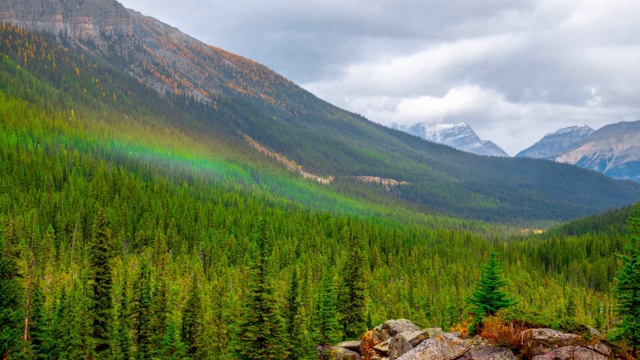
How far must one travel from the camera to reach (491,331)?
60.7ft

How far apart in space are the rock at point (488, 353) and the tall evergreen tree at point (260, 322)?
16228 millimetres

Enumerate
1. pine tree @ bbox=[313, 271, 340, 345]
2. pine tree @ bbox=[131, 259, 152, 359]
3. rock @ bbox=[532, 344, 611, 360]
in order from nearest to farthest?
rock @ bbox=[532, 344, 611, 360]
pine tree @ bbox=[313, 271, 340, 345]
pine tree @ bbox=[131, 259, 152, 359]

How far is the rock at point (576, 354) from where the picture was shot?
54.3 feet

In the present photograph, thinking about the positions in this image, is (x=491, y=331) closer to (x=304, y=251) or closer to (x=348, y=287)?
(x=348, y=287)

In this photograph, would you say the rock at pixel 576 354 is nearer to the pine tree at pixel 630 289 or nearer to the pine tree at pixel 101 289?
the pine tree at pixel 630 289

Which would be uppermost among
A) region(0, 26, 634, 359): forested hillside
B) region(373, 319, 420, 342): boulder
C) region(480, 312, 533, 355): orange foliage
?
region(480, 312, 533, 355): orange foliage

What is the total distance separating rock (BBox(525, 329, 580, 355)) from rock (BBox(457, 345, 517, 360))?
0.95 m

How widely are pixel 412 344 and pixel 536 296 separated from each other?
106m

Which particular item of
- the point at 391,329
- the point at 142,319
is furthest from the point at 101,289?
the point at 391,329

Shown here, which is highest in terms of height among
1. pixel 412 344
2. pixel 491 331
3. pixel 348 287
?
pixel 491 331

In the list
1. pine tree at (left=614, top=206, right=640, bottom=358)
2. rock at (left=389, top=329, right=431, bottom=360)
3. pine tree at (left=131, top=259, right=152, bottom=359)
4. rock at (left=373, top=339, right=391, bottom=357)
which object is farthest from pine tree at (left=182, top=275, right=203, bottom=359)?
pine tree at (left=614, top=206, right=640, bottom=358)

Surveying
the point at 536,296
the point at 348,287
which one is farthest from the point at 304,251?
the point at 348,287

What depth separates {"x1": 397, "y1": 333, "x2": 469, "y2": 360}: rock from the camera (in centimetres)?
1866

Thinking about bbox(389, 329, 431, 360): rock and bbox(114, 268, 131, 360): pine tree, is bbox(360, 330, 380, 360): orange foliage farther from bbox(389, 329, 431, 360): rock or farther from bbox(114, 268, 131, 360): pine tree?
bbox(114, 268, 131, 360): pine tree
